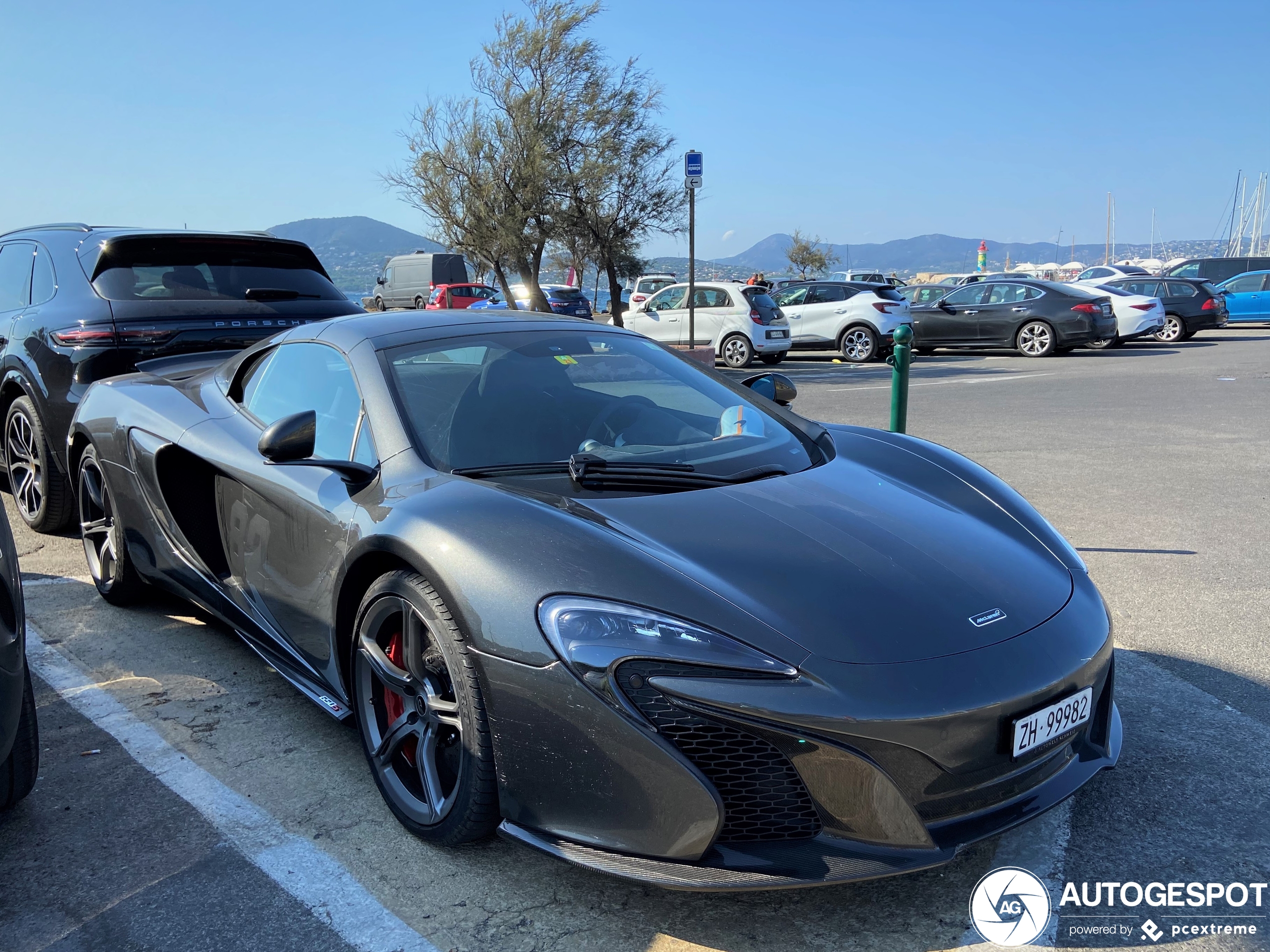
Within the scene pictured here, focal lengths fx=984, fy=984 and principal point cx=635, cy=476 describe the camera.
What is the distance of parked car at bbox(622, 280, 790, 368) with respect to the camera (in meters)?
16.6

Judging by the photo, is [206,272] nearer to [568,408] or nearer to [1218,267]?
[568,408]

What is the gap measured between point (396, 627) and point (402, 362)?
0.90m

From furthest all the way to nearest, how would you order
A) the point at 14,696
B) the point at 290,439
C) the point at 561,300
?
the point at 561,300 → the point at 290,439 → the point at 14,696

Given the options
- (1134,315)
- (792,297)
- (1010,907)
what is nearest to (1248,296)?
(1134,315)

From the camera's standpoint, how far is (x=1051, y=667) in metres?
2.19

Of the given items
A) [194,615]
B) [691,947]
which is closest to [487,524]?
[691,947]

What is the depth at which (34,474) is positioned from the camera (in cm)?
550

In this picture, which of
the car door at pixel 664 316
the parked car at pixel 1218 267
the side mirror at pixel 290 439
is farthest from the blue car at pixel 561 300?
the side mirror at pixel 290 439

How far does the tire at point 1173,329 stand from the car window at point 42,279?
2090 centimetres

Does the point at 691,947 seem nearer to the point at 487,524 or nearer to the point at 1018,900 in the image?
the point at 1018,900

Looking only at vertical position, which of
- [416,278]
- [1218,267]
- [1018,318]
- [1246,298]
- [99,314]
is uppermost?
[99,314]

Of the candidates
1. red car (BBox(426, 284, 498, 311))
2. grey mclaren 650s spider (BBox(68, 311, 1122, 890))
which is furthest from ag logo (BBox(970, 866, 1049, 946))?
red car (BBox(426, 284, 498, 311))

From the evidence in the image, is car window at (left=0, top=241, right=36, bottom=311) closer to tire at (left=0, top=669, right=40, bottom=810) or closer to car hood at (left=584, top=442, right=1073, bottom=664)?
tire at (left=0, top=669, right=40, bottom=810)

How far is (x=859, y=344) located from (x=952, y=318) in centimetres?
238
